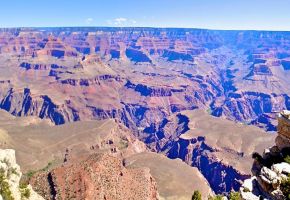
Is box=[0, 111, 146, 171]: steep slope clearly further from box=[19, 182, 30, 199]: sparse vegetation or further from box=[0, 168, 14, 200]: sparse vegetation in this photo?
box=[0, 168, 14, 200]: sparse vegetation

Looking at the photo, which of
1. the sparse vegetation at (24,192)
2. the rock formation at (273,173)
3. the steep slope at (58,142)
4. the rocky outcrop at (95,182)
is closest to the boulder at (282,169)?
the rock formation at (273,173)

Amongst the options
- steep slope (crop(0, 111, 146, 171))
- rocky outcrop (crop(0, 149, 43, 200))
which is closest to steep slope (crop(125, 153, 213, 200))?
steep slope (crop(0, 111, 146, 171))

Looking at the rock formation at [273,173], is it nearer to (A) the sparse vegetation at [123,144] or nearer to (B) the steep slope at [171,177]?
(B) the steep slope at [171,177]

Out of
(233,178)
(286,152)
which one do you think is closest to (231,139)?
(233,178)

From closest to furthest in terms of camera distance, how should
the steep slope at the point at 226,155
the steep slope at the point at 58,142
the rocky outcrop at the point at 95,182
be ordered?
the rocky outcrop at the point at 95,182, the steep slope at the point at 58,142, the steep slope at the point at 226,155

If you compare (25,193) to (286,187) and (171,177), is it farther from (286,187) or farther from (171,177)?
(171,177)

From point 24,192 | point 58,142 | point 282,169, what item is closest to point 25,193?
point 24,192

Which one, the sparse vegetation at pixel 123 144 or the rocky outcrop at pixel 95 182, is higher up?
the rocky outcrop at pixel 95 182
